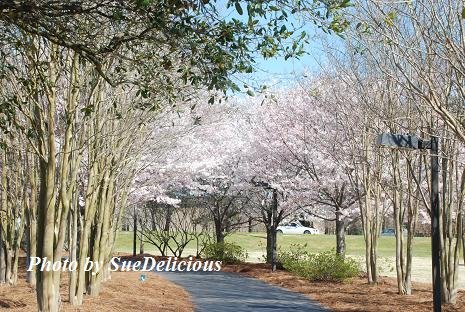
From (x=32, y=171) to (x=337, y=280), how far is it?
396 inches

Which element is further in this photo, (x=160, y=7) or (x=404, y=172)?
(x=404, y=172)

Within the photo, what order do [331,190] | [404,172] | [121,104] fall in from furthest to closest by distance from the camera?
[331,190] < [404,172] < [121,104]

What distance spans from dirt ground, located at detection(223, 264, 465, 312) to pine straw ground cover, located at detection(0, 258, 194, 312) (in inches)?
124

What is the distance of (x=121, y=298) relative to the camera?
Result: 1240 cm

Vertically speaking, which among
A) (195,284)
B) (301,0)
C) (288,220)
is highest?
(301,0)

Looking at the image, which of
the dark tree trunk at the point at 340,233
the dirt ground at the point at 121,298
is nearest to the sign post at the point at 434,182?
the dirt ground at the point at 121,298

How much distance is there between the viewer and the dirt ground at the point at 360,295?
1216cm

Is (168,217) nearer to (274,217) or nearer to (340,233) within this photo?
(274,217)

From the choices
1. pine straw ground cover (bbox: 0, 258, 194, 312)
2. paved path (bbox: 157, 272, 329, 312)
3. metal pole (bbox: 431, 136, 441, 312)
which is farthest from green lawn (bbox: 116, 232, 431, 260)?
metal pole (bbox: 431, 136, 441, 312)

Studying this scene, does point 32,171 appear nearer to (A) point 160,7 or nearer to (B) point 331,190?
(A) point 160,7

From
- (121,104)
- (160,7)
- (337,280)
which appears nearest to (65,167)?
(121,104)

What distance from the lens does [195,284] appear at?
17.0 meters

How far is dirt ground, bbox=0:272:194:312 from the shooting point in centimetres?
1068

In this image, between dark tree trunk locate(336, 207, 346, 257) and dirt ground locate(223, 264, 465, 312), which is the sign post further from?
dark tree trunk locate(336, 207, 346, 257)
